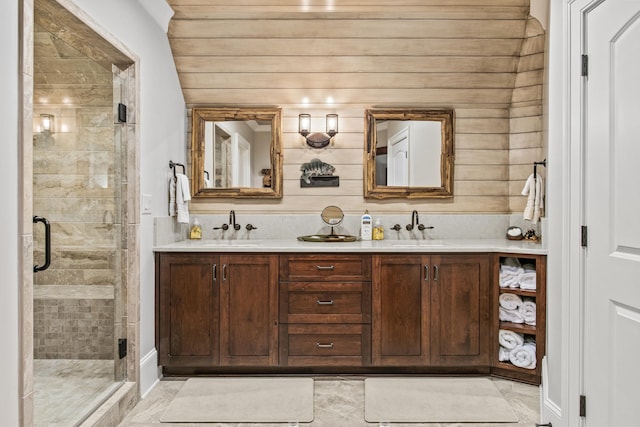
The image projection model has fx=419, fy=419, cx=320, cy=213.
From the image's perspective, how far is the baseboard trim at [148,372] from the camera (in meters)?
2.55

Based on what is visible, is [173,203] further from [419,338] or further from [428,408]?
[428,408]

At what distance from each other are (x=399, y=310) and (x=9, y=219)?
216 centimetres

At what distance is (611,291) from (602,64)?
918 mm

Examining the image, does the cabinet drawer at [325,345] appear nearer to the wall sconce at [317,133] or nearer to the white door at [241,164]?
the white door at [241,164]

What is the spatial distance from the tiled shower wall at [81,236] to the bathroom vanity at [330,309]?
0.39m

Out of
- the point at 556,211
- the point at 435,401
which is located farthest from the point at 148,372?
the point at 556,211

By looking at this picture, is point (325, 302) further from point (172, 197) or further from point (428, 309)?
point (172, 197)

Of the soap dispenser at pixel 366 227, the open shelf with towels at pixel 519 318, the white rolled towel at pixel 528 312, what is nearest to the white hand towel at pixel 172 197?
the soap dispenser at pixel 366 227

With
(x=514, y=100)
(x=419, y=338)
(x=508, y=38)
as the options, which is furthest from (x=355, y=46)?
(x=419, y=338)

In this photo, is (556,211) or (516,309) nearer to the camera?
(556,211)

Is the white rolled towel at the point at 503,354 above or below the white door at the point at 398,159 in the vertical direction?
below

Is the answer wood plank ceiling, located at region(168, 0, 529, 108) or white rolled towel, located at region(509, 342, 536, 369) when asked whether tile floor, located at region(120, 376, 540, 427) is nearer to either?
white rolled towel, located at region(509, 342, 536, 369)

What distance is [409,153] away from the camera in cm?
344

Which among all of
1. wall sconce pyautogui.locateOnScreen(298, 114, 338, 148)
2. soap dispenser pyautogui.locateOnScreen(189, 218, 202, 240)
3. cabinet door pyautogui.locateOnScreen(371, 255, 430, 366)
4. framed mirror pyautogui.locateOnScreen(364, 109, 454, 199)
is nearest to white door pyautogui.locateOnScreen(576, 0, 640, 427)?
cabinet door pyautogui.locateOnScreen(371, 255, 430, 366)
